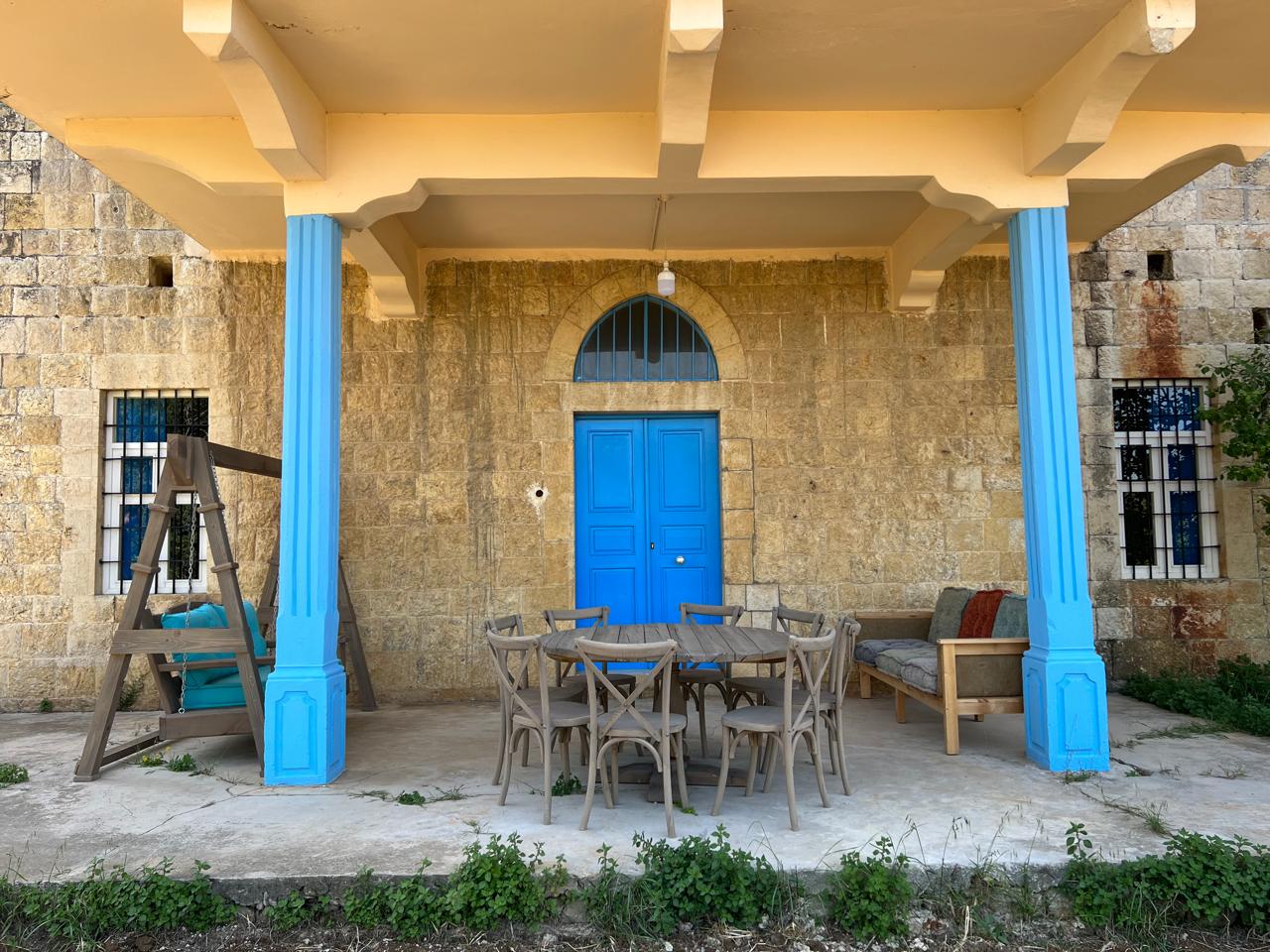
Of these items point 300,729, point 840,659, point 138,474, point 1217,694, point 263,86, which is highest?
point 263,86

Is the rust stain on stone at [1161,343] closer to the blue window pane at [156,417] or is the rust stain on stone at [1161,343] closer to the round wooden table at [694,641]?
the round wooden table at [694,641]

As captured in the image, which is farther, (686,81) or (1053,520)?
(1053,520)

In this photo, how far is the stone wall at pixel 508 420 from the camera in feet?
Answer: 23.7

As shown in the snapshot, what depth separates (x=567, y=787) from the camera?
4.50 meters


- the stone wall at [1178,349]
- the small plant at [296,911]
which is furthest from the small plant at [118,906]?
the stone wall at [1178,349]

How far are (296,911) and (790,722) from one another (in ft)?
7.18

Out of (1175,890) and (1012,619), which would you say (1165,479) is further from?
(1175,890)

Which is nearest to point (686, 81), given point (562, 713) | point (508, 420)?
point (562, 713)

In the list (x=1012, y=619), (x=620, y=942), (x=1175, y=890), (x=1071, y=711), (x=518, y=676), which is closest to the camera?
(x=620, y=942)

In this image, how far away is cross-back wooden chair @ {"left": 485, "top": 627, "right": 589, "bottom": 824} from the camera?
164 inches

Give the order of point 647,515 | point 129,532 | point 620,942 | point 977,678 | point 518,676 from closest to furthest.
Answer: point 620,942
point 518,676
point 977,678
point 129,532
point 647,515

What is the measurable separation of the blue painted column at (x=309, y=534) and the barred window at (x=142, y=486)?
2807mm

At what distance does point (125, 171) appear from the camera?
5.87 m

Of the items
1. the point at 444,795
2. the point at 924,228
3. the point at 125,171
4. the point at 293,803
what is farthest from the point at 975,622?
the point at 125,171
